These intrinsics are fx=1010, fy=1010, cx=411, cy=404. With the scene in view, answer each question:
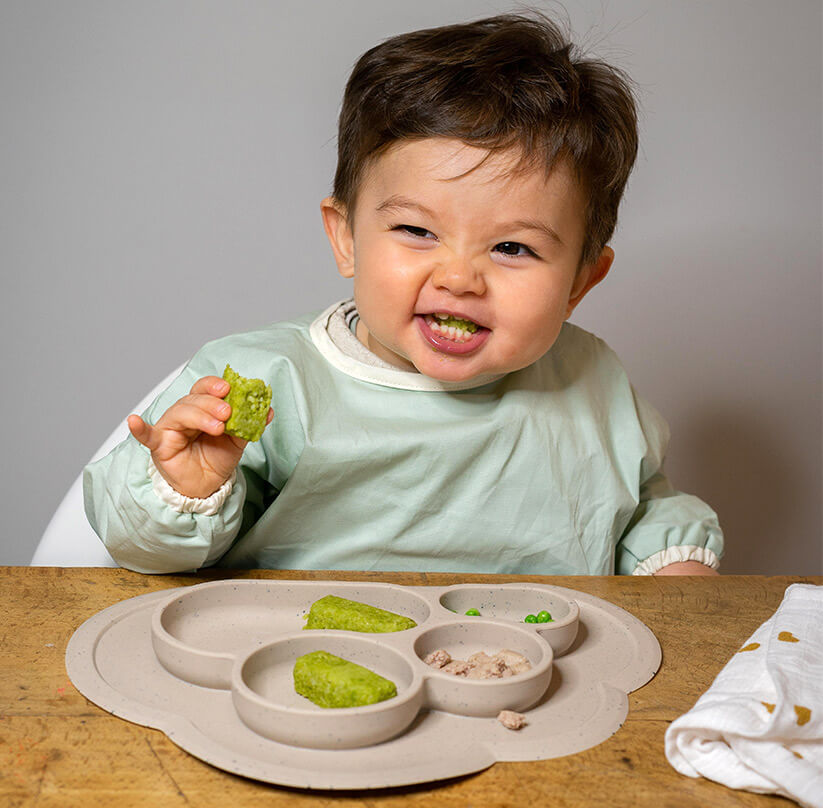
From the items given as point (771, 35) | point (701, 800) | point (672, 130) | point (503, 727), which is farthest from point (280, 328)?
point (771, 35)

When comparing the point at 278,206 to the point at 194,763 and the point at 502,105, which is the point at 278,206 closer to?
the point at 502,105

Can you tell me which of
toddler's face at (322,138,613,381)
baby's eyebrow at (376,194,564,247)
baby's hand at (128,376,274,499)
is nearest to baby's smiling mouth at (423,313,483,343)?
toddler's face at (322,138,613,381)

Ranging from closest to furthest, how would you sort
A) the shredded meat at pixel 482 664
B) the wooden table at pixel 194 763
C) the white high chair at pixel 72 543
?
the wooden table at pixel 194 763 → the shredded meat at pixel 482 664 → the white high chair at pixel 72 543

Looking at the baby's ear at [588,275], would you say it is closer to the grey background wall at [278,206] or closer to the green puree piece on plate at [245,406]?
the green puree piece on plate at [245,406]

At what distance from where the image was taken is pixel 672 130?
1840 mm

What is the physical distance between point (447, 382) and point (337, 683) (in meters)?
0.55

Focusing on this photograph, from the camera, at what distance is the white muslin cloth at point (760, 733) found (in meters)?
0.60

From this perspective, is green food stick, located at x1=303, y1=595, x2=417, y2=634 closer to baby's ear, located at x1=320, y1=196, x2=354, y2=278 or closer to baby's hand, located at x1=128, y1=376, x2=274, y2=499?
baby's hand, located at x1=128, y1=376, x2=274, y2=499

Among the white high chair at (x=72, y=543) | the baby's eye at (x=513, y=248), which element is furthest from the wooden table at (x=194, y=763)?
the baby's eye at (x=513, y=248)

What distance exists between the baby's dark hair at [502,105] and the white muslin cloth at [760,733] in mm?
556

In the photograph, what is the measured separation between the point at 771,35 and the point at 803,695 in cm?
153

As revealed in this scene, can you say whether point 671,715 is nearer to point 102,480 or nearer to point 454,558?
point 454,558

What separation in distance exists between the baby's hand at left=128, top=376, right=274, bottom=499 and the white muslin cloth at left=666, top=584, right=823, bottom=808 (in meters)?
0.45

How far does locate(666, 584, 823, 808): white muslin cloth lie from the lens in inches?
23.7
